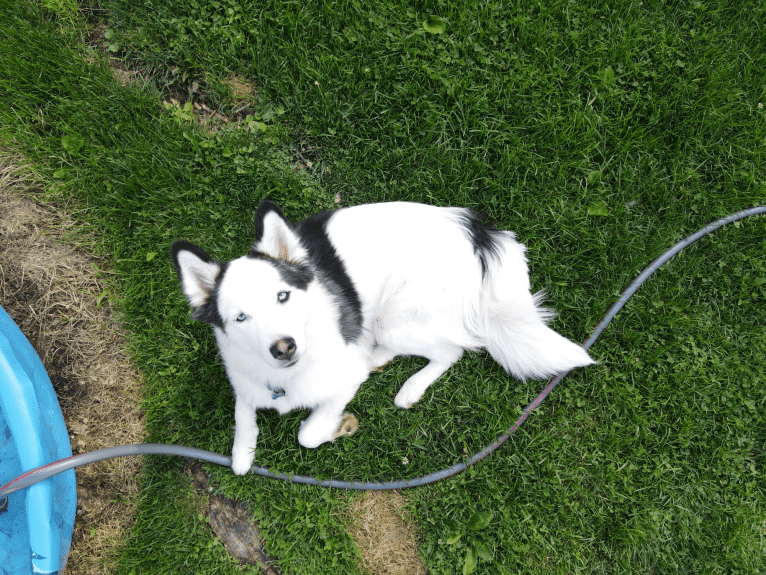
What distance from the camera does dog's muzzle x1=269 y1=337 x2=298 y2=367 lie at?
6.27ft

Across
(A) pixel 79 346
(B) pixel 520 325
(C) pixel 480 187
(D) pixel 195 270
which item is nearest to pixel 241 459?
(D) pixel 195 270

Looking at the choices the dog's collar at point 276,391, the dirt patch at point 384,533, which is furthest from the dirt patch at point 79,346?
the dirt patch at point 384,533

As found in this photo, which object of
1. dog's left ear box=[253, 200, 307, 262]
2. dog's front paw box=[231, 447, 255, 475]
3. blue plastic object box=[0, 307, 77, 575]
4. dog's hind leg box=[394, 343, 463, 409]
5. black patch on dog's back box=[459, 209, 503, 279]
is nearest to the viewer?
dog's left ear box=[253, 200, 307, 262]

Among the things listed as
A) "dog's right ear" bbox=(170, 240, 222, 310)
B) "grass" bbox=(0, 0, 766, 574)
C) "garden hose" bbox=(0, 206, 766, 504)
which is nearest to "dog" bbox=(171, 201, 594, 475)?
"dog's right ear" bbox=(170, 240, 222, 310)

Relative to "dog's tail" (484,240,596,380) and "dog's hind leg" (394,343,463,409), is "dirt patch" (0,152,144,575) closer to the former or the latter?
"dog's hind leg" (394,343,463,409)

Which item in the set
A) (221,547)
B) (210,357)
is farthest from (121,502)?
(210,357)

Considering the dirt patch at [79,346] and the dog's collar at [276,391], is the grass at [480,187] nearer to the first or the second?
the dirt patch at [79,346]

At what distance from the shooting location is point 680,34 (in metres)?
3.23

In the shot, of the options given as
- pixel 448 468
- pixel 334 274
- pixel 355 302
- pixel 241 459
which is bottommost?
pixel 448 468

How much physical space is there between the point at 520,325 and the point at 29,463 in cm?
291

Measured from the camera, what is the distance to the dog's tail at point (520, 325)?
2521 millimetres

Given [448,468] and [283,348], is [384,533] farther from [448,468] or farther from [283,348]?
[283,348]

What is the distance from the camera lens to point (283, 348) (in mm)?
1913

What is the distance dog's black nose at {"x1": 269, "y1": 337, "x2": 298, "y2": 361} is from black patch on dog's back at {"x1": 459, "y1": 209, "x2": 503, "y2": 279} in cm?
118
